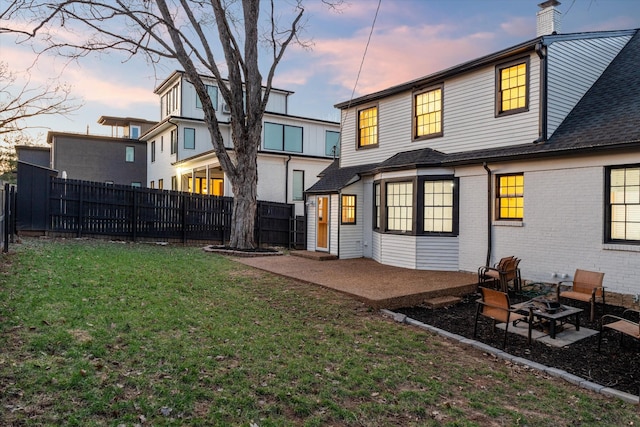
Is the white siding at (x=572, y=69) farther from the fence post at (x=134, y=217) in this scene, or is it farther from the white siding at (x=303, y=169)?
the fence post at (x=134, y=217)

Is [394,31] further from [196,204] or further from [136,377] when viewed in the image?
[136,377]

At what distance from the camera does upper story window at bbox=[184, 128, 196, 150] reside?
24766 millimetres

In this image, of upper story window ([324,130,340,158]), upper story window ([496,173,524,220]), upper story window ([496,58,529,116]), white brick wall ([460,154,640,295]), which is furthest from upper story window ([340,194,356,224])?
upper story window ([324,130,340,158])

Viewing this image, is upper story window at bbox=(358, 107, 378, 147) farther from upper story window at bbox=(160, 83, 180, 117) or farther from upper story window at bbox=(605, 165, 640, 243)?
upper story window at bbox=(160, 83, 180, 117)

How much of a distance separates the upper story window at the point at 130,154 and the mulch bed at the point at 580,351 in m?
29.7

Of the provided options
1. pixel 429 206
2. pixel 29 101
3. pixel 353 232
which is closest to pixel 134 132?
pixel 29 101

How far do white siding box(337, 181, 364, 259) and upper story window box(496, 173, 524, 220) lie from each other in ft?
16.6

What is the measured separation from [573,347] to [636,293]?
3477 millimetres

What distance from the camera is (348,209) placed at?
14297 mm

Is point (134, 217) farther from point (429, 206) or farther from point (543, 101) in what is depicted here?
point (543, 101)

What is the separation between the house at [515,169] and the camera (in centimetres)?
856

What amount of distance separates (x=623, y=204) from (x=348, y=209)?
26.5 feet

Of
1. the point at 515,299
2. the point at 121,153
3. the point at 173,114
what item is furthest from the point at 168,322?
the point at 121,153

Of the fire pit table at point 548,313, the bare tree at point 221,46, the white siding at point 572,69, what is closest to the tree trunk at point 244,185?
the bare tree at point 221,46
